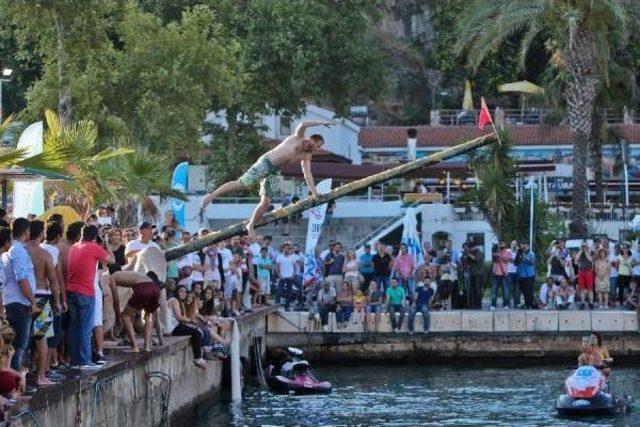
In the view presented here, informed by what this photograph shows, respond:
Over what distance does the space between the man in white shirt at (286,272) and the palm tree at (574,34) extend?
1038 cm

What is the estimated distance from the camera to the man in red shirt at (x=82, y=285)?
70.5 feet

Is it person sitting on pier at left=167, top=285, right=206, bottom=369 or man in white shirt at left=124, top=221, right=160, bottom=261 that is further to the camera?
person sitting on pier at left=167, top=285, right=206, bottom=369

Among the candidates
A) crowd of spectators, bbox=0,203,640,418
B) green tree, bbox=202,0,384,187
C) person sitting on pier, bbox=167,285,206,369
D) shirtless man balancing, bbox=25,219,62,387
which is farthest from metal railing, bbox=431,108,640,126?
shirtless man balancing, bbox=25,219,62,387

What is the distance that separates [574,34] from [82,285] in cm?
2938

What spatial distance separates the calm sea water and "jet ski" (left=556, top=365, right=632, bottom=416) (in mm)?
177

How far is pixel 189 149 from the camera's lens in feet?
152

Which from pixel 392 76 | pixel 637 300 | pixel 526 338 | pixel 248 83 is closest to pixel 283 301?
pixel 526 338

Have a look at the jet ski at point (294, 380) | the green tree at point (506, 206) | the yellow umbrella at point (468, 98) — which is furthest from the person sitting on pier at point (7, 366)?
the yellow umbrella at point (468, 98)

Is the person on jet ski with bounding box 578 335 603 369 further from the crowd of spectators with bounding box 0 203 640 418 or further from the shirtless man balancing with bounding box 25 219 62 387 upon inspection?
the shirtless man balancing with bounding box 25 219 62 387

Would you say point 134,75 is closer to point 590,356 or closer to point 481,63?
point 590,356

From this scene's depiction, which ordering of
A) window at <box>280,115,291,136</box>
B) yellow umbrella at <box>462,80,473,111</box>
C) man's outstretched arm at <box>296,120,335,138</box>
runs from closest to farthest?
man's outstretched arm at <box>296,120,335,138</box> → window at <box>280,115,291,136</box> → yellow umbrella at <box>462,80,473,111</box>

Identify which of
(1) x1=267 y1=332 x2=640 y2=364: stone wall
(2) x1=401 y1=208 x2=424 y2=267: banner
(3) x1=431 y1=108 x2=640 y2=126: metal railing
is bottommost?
(1) x1=267 y1=332 x2=640 y2=364: stone wall

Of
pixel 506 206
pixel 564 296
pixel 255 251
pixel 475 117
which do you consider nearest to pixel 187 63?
pixel 255 251

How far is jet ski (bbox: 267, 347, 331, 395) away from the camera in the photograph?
33906 millimetres
